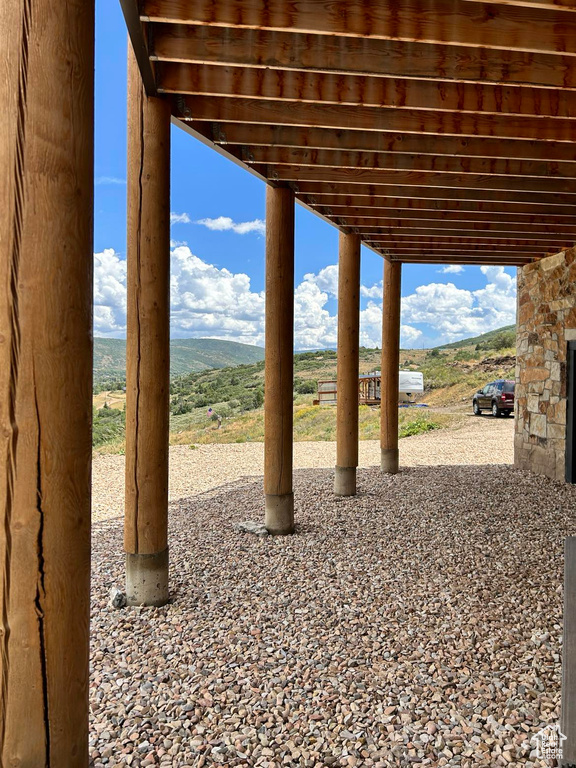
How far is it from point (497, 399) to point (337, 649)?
16788 mm

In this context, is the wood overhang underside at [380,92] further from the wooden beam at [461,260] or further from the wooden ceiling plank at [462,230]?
the wooden beam at [461,260]

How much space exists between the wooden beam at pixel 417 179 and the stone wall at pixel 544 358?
2.95 meters

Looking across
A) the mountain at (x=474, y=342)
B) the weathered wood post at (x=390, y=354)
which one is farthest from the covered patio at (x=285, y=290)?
the mountain at (x=474, y=342)

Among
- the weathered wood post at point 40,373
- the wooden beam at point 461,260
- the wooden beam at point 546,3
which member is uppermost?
the wooden beam at point 546,3

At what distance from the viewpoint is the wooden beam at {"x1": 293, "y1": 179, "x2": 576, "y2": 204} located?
19.4ft

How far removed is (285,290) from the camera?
5.79m

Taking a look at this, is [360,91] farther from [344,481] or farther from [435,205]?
[344,481]

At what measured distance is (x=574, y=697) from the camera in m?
2.23

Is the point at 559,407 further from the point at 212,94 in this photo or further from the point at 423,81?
the point at 212,94

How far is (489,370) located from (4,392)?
31.0m

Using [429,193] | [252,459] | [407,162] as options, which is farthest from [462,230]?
[252,459]

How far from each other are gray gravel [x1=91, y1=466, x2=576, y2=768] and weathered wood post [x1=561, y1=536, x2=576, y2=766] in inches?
15.3

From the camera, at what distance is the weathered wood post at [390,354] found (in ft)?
31.0

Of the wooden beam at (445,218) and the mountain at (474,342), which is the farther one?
the mountain at (474,342)
